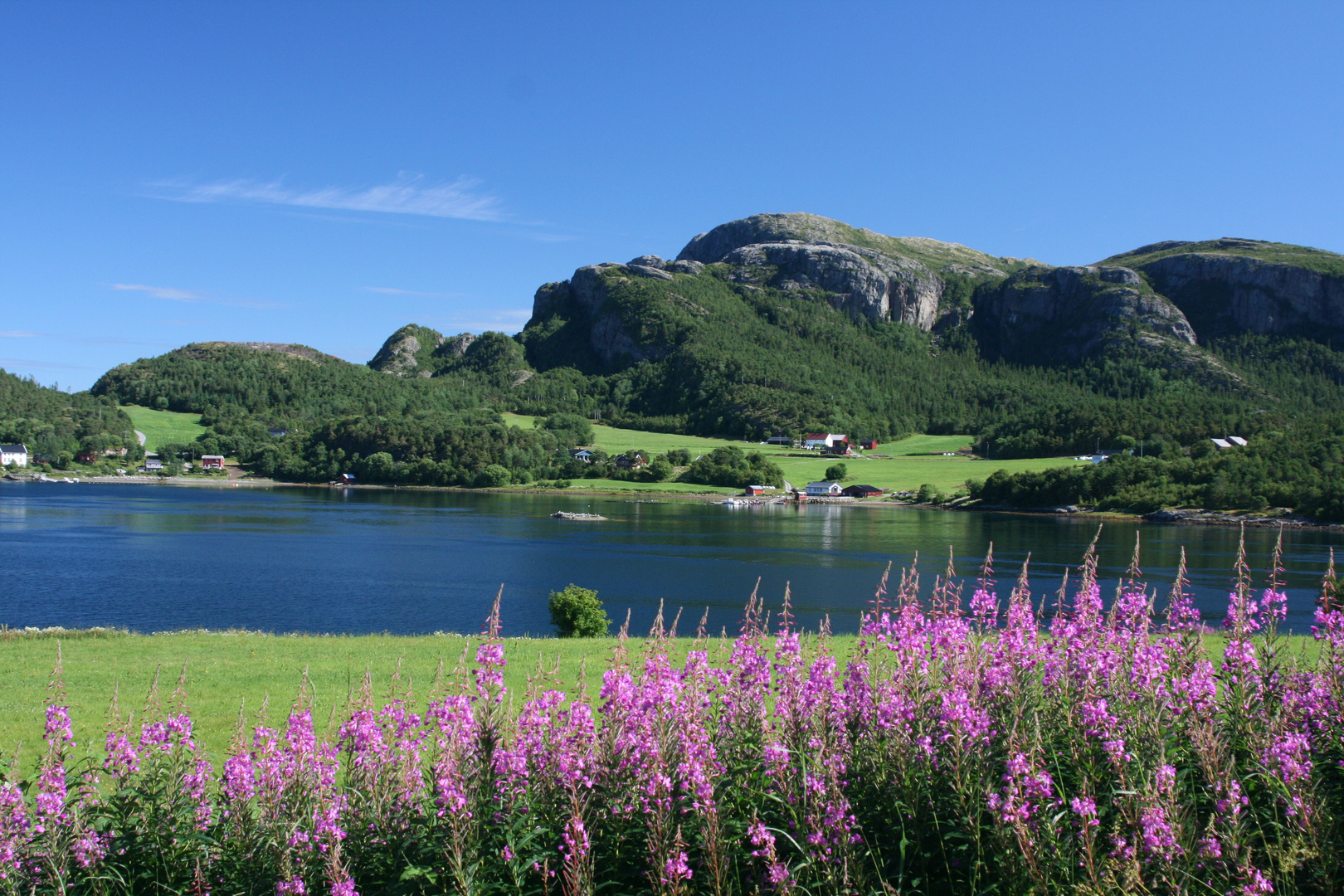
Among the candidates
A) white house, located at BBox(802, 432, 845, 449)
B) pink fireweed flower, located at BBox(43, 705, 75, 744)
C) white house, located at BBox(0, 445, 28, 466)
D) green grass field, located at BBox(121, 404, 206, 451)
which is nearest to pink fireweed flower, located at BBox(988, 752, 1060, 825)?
pink fireweed flower, located at BBox(43, 705, 75, 744)

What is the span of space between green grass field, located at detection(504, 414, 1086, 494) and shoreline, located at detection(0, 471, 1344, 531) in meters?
4.68

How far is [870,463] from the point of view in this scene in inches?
5955

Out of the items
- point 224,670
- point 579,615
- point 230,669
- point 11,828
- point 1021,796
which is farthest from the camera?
point 579,615

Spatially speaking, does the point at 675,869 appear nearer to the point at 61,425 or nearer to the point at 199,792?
the point at 199,792

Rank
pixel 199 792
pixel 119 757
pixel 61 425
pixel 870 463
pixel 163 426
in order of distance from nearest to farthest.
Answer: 1. pixel 119 757
2. pixel 199 792
3. pixel 870 463
4. pixel 61 425
5. pixel 163 426

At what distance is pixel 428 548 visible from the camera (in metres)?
64.1

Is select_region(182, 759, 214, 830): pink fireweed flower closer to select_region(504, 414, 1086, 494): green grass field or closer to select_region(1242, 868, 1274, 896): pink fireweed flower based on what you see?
select_region(1242, 868, 1274, 896): pink fireweed flower

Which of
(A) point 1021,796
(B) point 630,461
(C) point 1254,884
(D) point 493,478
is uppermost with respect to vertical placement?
(B) point 630,461

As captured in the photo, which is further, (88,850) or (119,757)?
(119,757)

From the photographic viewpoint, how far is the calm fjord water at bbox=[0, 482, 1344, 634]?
38.9m

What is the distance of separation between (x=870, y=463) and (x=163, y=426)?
482 ft

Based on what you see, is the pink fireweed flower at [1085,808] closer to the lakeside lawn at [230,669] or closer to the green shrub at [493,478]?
the lakeside lawn at [230,669]

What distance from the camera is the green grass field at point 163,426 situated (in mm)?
175625

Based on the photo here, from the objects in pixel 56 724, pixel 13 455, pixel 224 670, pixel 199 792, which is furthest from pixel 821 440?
pixel 56 724
